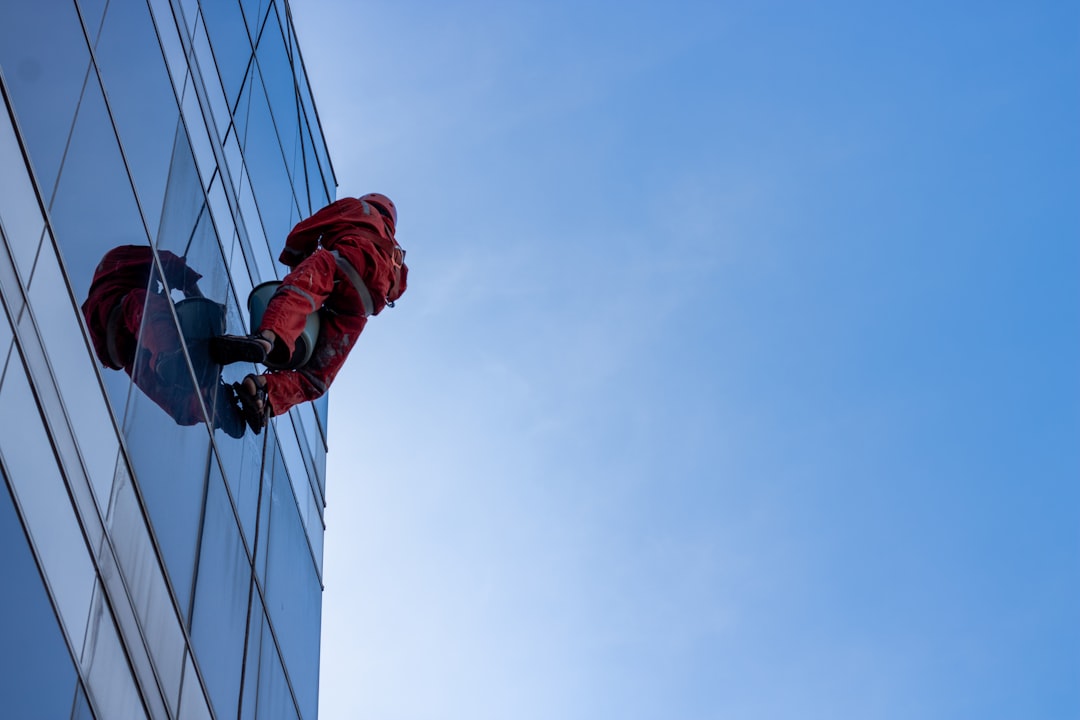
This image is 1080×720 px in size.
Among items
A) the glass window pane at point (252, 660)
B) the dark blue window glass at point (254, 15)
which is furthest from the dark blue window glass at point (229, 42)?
the glass window pane at point (252, 660)

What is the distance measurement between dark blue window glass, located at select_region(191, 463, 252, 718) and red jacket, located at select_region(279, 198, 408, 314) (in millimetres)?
2227

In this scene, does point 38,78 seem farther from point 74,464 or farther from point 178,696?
point 178,696

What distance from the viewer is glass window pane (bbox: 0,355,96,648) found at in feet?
23.0

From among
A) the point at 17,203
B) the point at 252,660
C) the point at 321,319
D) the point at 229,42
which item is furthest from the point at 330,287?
the point at 229,42

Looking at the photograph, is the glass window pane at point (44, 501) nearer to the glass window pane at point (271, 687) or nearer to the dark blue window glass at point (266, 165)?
the glass window pane at point (271, 687)

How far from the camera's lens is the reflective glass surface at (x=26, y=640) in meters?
6.54

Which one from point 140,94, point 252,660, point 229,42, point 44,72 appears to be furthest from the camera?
point 229,42

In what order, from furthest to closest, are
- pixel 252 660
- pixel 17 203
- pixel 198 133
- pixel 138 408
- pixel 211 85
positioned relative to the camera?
pixel 211 85, pixel 198 133, pixel 252 660, pixel 138 408, pixel 17 203

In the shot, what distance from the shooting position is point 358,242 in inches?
472

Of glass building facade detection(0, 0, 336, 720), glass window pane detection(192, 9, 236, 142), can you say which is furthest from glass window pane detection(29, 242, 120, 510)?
glass window pane detection(192, 9, 236, 142)

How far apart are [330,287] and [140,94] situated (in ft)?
7.31

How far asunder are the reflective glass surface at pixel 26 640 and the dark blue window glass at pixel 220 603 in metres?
2.90

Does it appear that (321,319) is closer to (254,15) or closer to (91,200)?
(91,200)

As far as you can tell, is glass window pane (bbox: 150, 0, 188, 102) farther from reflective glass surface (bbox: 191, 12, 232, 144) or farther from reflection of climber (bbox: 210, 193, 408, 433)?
reflection of climber (bbox: 210, 193, 408, 433)
